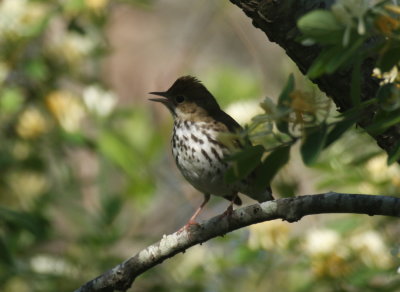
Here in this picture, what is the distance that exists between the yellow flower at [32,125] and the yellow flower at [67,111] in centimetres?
10

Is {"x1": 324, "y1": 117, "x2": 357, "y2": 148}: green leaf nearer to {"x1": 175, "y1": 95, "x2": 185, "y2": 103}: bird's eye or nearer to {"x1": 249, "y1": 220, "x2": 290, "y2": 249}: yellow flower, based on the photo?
{"x1": 249, "y1": 220, "x2": 290, "y2": 249}: yellow flower

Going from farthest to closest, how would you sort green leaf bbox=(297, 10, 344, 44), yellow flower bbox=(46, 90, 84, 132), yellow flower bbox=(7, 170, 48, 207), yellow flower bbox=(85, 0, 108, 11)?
yellow flower bbox=(7, 170, 48, 207) < yellow flower bbox=(46, 90, 84, 132) < yellow flower bbox=(85, 0, 108, 11) < green leaf bbox=(297, 10, 344, 44)

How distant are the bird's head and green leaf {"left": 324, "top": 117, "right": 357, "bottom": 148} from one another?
2420 mm

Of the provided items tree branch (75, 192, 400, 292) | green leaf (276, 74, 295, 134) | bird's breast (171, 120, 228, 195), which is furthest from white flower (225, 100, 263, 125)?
green leaf (276, 74, 295, 134)

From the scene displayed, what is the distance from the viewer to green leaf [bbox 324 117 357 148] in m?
1.88

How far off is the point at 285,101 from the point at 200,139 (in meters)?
2.10

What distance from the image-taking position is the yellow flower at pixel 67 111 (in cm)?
547

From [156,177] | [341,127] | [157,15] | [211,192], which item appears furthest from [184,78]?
[157,15]

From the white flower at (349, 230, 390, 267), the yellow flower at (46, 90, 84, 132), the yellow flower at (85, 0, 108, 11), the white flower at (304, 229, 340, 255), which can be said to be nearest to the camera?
the white flower at (349, 230, 390, 267)

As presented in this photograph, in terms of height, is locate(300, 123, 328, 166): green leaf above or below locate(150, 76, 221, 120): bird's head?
below

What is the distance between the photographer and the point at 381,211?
242 cm

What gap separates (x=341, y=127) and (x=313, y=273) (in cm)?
250

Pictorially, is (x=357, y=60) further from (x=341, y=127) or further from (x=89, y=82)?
(x=89, y=82)

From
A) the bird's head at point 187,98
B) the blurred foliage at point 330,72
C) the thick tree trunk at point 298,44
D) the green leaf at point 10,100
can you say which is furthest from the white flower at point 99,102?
the blurred foliage at point 330,72
